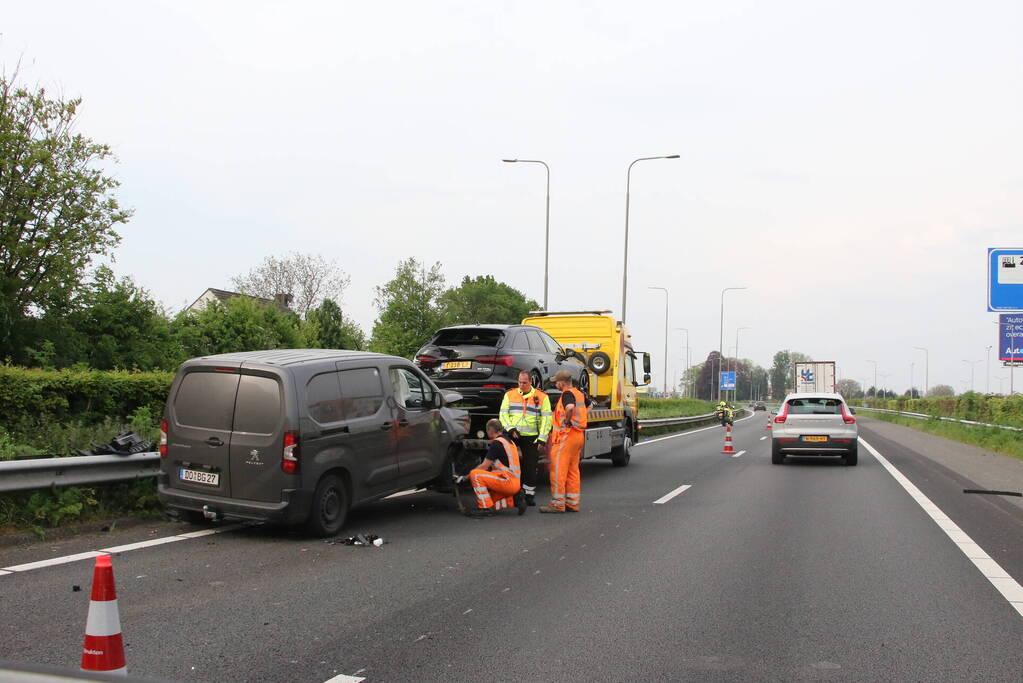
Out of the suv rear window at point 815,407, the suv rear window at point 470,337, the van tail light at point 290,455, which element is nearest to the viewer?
the van tail light at point 290,455

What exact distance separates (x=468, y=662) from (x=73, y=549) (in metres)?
4.28

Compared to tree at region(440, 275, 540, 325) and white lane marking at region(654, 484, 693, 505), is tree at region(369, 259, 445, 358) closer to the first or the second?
tree at region(440, 275, 540, 325)

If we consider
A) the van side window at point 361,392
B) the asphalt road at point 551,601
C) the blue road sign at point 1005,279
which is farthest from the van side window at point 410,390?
the blue road sign at point 1005,279

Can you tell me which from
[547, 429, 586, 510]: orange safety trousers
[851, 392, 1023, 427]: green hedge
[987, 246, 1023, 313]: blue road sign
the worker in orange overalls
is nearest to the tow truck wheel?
the worker in orange overalls

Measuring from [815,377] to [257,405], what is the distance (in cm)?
5037

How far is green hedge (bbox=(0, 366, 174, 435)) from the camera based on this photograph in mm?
12977

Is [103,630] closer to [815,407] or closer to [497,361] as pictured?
[497,361]

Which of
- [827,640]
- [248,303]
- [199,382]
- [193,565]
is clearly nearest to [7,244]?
[248,303]

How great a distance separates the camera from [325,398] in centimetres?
806

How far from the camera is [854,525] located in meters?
9.36

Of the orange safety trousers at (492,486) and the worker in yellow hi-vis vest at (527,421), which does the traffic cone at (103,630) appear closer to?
the orange safety trousers at (492,486)

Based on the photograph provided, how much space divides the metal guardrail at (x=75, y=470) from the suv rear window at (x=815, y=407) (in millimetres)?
13841

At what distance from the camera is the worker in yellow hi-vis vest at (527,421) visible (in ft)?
34.8

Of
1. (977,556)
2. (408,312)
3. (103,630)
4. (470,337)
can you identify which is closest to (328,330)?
(408,312)
